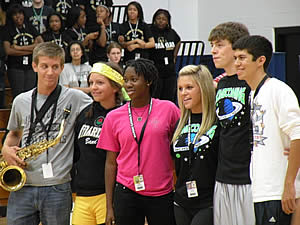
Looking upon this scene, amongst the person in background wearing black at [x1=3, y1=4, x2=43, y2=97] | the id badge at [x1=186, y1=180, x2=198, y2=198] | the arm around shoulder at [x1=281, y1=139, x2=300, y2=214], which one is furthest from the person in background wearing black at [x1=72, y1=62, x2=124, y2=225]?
the person in background wearing black at [x1=3, y1=4, x2=43, y2=97]

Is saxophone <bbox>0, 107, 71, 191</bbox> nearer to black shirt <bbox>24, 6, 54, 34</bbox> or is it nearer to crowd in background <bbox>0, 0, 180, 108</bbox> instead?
crowd in background <bbox>0, 0, 180, 108</bbox>

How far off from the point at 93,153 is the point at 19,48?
5.37m

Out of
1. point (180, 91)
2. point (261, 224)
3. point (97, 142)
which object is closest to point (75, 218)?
point (97, 142)

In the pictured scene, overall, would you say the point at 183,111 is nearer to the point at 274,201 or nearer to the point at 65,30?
the point at 274,201

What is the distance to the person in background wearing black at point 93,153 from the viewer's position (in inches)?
181

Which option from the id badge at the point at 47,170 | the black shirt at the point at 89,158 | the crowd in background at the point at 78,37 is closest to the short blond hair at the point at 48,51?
the black shirt at the point at 89,158

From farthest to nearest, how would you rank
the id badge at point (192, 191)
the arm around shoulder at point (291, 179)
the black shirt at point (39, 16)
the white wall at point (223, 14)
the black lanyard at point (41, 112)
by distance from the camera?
the white wall at point (223, 14)
the black shirt at point (39, 16)
the black lanyard at point (41, 112)
the id badge at point (192, 191)
the arm around shoulder at point (291, 179)

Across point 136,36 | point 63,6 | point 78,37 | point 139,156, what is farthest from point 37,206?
point 136,36

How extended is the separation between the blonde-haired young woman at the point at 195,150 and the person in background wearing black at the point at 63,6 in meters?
6.76

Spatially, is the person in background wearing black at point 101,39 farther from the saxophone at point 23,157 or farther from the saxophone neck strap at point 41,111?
the saxophone at point 23,157

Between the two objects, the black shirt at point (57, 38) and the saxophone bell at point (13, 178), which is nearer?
the saxophone bell at point (13, 178)

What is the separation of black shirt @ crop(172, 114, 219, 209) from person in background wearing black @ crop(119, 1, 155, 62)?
706 cm

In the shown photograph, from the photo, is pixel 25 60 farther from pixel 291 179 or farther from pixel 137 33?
pixel 291 179

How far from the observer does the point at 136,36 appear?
11.2 metres
